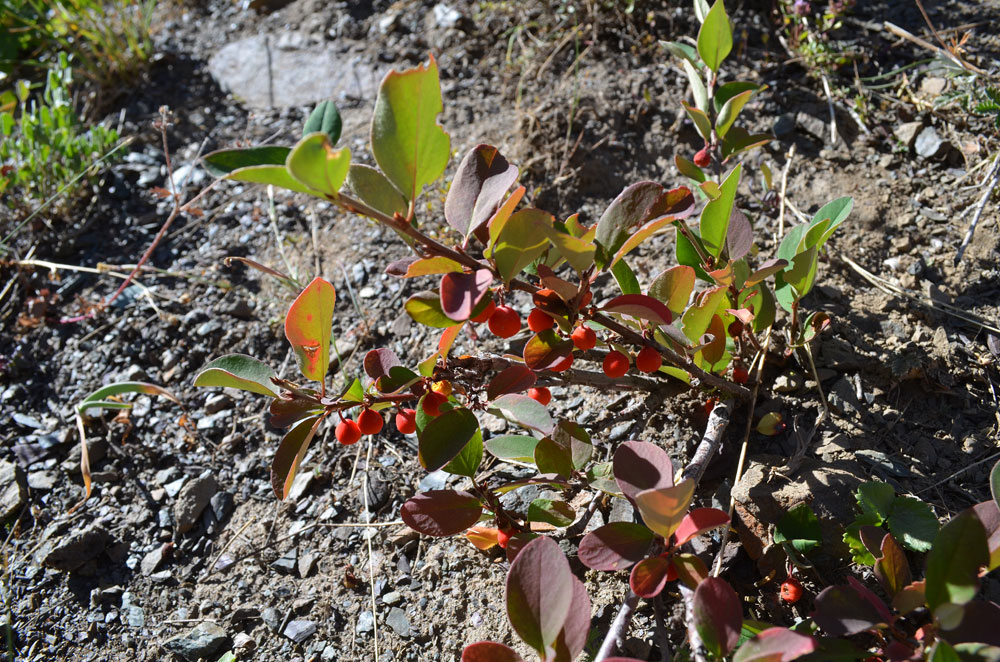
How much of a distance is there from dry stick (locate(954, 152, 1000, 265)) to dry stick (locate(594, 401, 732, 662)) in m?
0.90

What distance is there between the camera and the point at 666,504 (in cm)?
108

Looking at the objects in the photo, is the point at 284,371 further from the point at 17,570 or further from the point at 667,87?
the point at 667,87

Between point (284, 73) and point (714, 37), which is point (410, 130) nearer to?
point (714, 37)

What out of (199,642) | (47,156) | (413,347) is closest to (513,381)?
(413,347)

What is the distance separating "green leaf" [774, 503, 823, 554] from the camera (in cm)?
145

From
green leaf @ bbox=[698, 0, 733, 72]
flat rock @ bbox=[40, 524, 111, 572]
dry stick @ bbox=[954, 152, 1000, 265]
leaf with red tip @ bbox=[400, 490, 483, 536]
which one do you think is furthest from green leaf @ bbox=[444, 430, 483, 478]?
dry stick @ bbox=[954, 152, 1000, 265]

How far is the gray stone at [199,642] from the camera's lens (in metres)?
1.69

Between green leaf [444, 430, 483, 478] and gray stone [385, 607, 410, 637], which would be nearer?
green leaf [444, 430, 483, 478]

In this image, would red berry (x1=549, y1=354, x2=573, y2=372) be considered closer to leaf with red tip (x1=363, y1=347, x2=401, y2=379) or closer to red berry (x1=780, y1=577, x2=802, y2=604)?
leaf with red tip (x1=363, y1=347, x2=401, y2=379)

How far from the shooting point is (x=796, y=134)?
2.41 metres

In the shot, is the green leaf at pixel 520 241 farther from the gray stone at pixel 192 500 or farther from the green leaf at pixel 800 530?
the gray stone at pixel 192 500

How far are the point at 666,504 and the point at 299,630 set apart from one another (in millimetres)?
1078

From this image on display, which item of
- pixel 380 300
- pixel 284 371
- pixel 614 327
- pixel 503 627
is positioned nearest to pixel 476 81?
pixel 380 300

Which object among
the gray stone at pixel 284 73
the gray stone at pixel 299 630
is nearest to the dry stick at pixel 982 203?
the gray stone at pixel 299 630
